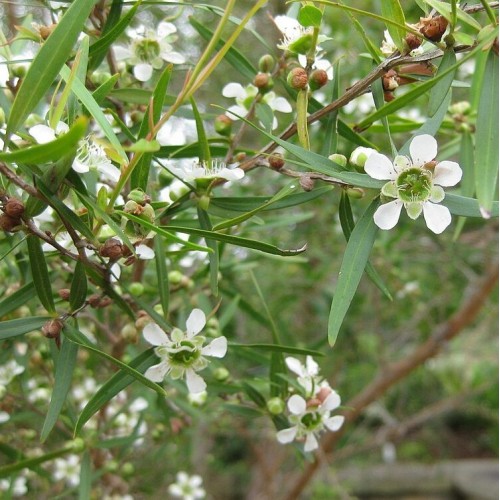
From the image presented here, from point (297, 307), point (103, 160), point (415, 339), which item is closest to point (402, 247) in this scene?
point (297, 307)

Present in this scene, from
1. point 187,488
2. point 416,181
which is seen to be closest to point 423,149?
point 416,181

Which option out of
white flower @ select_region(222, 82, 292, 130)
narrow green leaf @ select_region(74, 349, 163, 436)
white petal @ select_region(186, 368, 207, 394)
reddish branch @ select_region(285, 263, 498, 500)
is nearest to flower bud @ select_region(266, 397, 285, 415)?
white petal @ select_region(186, 368, 207, 394)

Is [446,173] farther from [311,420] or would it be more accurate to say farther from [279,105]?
[311,420]

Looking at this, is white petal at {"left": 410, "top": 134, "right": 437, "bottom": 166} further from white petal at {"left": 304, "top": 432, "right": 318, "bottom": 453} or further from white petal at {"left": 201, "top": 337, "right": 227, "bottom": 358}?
white petal at {"left": 304, "top": 432, "right": 318, "bottom": 453}

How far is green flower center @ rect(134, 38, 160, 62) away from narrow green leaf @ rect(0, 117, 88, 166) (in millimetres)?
442

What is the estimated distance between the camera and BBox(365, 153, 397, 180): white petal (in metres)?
0.59

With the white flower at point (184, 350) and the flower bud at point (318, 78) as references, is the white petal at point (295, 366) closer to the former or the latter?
the white flower at point (184, 350)

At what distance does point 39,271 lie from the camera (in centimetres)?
64

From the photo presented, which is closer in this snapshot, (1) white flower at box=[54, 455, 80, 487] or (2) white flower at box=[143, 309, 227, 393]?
(2) white flower at box=[143, 309, 227, 393]

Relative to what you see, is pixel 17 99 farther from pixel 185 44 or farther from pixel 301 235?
pixel 185 44

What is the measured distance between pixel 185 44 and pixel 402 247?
1.11 metres

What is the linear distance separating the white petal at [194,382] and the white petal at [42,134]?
332 millimetres

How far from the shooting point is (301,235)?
82.2 inches

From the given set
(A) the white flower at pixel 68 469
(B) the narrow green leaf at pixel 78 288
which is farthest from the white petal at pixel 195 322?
(A) the white flower at pixel 68 469
